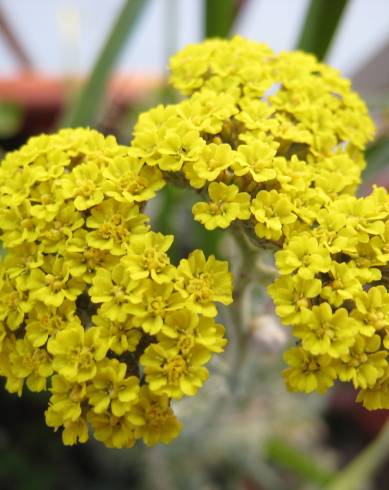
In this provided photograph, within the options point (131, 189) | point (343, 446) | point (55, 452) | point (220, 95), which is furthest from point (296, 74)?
point (343, 446)

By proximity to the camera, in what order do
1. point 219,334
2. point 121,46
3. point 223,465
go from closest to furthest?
point 219,334 → point 121,46 → point 223,465

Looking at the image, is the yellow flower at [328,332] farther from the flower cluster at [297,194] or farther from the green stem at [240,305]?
the green stem at [240,305]

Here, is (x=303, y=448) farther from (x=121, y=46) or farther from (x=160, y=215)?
(x=121, y=46)


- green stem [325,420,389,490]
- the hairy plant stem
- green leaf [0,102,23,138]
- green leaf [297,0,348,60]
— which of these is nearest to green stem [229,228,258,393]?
the hairy plant stem

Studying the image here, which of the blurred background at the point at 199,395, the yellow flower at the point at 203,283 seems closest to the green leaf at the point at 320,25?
the blurred background at the point at 199,395

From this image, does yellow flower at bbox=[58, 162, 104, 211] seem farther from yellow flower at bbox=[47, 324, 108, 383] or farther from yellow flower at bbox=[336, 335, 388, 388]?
yellow flower at bbox=[336, 335, 388, 388]

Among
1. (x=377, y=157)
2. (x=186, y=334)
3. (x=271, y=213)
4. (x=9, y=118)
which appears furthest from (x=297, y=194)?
(x=9, y=118)

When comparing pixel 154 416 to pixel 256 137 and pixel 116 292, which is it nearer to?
pixel 116 292
